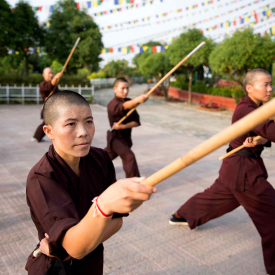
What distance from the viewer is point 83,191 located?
55.6 inches

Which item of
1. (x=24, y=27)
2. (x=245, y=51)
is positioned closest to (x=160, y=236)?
(x=245, y=51)

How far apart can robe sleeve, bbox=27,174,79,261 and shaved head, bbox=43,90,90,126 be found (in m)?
0.29

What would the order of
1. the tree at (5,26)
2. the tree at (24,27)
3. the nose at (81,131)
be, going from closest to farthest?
the nose at (81,131)
the tree at (5,26)
the tree at (24,27)

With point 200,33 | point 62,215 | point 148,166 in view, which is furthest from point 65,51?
point 62,215

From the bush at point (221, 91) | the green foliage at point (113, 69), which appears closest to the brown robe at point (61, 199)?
the bush at point (221, 91)

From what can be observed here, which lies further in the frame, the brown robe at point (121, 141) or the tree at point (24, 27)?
the tree at point (24, 27)

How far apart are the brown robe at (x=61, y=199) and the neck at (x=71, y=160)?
0.07ft

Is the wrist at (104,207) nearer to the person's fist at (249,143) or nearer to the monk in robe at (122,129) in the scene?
the person's fist at (249,143)

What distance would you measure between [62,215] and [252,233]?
265 centimetres

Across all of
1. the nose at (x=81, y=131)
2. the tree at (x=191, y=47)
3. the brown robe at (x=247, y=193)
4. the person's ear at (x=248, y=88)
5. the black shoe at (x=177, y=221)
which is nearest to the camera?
the nose at (x=81, y=131)

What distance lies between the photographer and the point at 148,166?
551cm

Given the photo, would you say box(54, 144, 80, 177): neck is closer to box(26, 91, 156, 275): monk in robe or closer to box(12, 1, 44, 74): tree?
box(26, 91, 156, 275): monk in robe

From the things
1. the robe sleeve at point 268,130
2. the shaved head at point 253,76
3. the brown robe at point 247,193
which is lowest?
the brown robe at point 247,193

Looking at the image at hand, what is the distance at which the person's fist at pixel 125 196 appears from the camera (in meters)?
0.92
